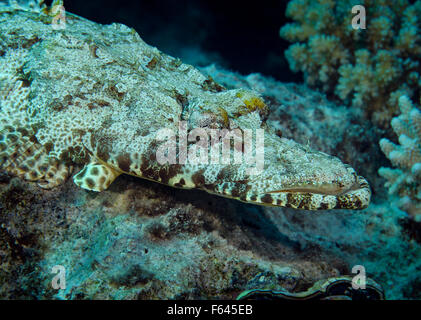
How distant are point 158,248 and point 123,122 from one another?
4.62 ft

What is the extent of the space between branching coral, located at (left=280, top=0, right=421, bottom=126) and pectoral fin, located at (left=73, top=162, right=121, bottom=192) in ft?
20.2

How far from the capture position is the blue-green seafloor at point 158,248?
2.45 meters

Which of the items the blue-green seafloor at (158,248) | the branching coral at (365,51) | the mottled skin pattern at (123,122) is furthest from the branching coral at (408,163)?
the mottled skin pattern at (123,122)

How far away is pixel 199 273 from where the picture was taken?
262 centimetres

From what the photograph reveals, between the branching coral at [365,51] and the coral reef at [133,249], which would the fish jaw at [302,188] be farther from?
the branching coral at [365,51]

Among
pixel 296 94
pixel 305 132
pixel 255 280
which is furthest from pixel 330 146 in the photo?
pixel 255 280

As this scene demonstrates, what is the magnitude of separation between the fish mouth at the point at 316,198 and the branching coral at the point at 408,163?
8.50ft

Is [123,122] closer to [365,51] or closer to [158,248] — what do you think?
[158,248]

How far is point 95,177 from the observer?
2951 millimetres

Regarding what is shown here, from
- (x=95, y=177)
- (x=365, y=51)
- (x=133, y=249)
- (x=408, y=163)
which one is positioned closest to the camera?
(x=133, y=249)

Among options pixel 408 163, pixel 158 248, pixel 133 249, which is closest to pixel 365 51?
pixel 408 163
